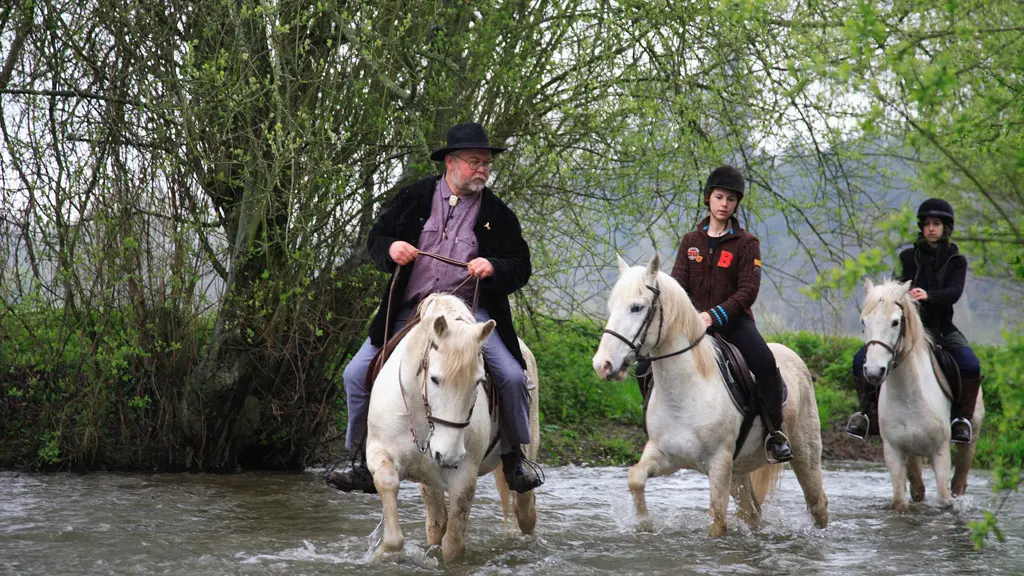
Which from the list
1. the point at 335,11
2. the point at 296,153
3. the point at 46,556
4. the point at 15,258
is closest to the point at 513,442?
the point at 46,556

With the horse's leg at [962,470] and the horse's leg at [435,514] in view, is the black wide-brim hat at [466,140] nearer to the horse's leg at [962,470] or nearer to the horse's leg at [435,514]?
the horse's leg at [435,514]

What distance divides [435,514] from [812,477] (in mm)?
3112

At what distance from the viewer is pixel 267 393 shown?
10.1 meters

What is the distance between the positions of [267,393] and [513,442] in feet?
14.4

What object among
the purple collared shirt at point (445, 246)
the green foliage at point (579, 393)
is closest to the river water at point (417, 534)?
the purple collared shirt at point (445, 246)

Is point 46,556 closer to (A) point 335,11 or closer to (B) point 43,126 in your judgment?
(B) point 43,126

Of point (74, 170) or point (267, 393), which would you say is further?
point (267, 393)

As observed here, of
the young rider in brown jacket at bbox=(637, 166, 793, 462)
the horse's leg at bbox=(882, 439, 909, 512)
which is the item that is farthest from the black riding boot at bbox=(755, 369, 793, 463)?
the horse's leg at bbox=(882, 439, 909, 512)

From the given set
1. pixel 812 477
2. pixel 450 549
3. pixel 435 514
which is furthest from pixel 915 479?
pixel 450 549

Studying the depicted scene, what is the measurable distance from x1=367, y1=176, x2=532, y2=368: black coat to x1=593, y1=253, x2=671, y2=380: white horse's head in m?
0.57

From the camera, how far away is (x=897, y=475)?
341 inches

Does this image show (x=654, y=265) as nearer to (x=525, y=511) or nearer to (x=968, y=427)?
(x=525, y=511)

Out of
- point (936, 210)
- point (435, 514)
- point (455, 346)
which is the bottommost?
point (435, 514)

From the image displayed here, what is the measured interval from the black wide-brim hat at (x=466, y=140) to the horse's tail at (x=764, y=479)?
3557mm
